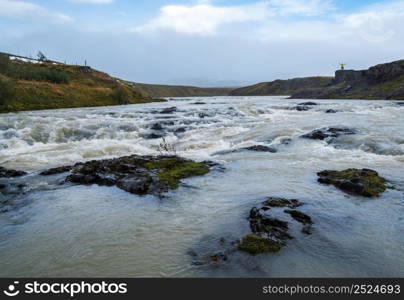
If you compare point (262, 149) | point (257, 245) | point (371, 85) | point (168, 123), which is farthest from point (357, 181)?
point (371, 85)

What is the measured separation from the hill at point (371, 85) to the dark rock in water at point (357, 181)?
74355mm

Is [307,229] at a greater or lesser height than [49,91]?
lesser

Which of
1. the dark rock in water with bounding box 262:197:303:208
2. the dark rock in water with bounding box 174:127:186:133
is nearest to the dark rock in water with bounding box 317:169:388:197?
the dark rock in water with bounding box 262:197:303:208

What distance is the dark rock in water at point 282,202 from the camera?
355 inches

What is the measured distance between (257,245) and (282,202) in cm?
268

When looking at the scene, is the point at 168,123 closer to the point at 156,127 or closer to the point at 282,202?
the point at 156,127

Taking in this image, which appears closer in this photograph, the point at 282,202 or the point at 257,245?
the point at 257,245

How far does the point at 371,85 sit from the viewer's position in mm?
98375

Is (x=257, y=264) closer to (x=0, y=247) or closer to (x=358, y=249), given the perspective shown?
(x=358, y=249)

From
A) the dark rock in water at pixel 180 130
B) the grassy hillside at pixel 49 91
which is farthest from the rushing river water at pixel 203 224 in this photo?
the grassy hillside at pixel 49 91

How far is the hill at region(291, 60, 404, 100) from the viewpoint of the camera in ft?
277

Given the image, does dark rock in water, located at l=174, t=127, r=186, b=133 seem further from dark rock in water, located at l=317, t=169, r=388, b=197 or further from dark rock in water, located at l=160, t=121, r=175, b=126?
dark rock in water, located at l=317, t=169, r=388, b=197

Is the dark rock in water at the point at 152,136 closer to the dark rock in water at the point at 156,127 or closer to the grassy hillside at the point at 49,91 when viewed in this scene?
the dark rock in water at the point at 156,127

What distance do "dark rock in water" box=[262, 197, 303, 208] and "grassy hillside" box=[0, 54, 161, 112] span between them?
52.0 meters
